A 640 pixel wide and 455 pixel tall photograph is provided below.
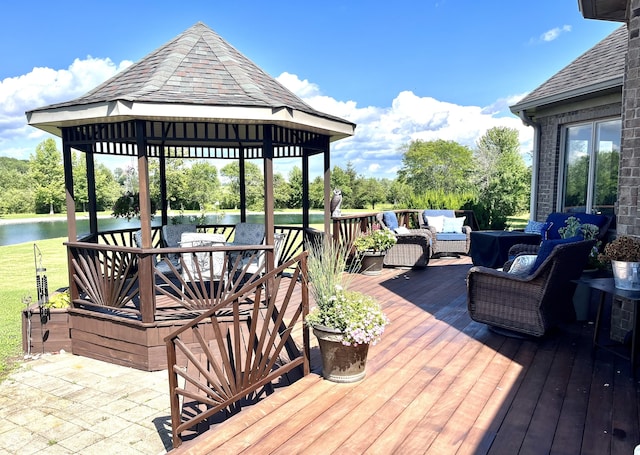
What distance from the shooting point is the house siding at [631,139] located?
12.0ft

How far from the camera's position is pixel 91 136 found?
498 centimetres

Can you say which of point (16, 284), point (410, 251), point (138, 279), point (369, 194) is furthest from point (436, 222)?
point (369, 194)

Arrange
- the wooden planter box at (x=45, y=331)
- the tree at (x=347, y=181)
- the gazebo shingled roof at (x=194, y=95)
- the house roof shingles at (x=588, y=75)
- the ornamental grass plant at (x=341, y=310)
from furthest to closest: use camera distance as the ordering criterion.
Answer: the tree at (x=347, y=181), the house roof shingles at (x=588, y=75), the wooden planter box at (x=45, y=331), the gazebo shingled roof at (x=194, y=95), the ornamental grass plant at (x=341, y=310)

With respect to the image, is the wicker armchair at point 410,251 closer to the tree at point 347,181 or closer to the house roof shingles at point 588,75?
the house roof shingles at point 588,75

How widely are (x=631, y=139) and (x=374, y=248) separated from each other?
13.5 ft

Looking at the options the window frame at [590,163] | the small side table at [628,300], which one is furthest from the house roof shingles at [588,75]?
the small side table at [628,300]

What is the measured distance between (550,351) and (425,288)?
8.32 ft

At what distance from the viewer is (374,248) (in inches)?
285

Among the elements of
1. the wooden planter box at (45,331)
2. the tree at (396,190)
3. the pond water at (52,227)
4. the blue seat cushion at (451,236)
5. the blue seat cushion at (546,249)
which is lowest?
the pond water at (52,227)

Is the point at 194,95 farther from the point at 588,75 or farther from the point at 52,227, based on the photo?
the point at 52,227

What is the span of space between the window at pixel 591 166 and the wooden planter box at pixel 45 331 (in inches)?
304

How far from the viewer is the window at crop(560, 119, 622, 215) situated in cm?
653

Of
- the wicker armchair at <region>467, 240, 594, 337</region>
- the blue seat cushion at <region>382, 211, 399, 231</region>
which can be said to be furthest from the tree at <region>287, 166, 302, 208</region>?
the wicker armchair at <region>467, 240, 594, 337</region>

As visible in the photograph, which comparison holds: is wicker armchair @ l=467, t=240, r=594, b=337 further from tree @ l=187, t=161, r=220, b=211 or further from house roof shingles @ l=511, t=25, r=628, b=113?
tree @ l=187, t=161, r=220, b=211
